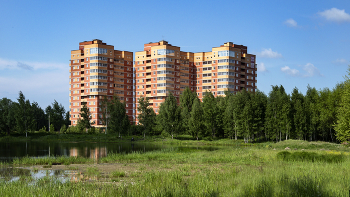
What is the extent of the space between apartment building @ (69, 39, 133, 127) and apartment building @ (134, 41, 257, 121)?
591 centimetres

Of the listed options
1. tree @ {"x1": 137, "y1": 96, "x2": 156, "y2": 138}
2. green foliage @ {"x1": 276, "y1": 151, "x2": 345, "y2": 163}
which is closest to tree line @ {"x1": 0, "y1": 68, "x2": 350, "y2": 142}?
tree @ {"x1": 137, "y1": 96, "x2": 156, "y2": 138}

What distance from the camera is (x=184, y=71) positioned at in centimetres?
14562

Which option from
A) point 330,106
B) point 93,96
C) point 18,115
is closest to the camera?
point 330,106

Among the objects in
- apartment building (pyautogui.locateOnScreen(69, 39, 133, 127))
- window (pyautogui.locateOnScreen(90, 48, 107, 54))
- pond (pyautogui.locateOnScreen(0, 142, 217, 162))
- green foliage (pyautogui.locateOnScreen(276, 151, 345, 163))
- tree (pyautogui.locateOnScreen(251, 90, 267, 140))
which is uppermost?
window (pyautogui.locateOnScreen(90, 48, 107, 54))

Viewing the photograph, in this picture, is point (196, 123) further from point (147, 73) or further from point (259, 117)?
point (147, 73)

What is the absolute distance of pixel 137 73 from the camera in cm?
14650

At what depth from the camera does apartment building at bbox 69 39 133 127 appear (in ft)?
441

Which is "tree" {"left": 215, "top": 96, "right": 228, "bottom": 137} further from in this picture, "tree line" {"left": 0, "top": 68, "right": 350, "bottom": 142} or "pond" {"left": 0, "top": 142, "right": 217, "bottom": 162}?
"pond" {"left": 0, "top": 142, "right": 217, "bottom": 162}

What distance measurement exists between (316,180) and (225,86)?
124838 mm

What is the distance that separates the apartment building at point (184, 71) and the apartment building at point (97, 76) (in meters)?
5.91

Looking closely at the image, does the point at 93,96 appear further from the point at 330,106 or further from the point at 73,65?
the point at 330,106

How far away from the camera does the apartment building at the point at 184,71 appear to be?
138750mm

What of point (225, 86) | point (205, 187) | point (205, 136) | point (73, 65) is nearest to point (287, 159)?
point (205, 187)

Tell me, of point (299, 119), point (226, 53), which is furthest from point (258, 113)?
point (226, 53)
